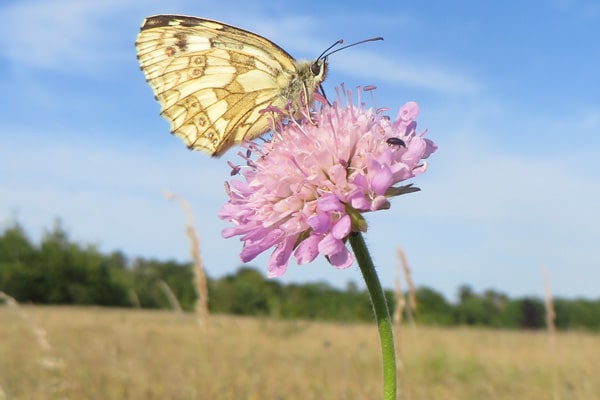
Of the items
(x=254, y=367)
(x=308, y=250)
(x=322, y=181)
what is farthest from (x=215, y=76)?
(x=254, y=367)

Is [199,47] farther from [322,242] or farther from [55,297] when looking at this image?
[55,297]

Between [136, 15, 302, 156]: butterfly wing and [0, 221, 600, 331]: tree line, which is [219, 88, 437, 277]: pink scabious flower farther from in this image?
[0, 221, 600, 331]: tree line

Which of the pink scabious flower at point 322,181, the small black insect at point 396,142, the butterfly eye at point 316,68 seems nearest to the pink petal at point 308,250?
the pink scabious flower at point 322,181

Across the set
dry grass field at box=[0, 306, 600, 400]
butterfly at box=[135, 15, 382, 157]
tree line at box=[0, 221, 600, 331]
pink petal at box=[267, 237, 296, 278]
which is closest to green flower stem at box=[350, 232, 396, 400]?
pink petal at box=[267, 237, 296, 278]

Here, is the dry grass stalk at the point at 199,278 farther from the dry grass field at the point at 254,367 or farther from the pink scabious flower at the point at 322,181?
the pink scabious flower at the point at 322,181

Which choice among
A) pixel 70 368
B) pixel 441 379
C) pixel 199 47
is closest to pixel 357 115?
pixel 199 47

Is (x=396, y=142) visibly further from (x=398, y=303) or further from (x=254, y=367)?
(x=254, y=367)
